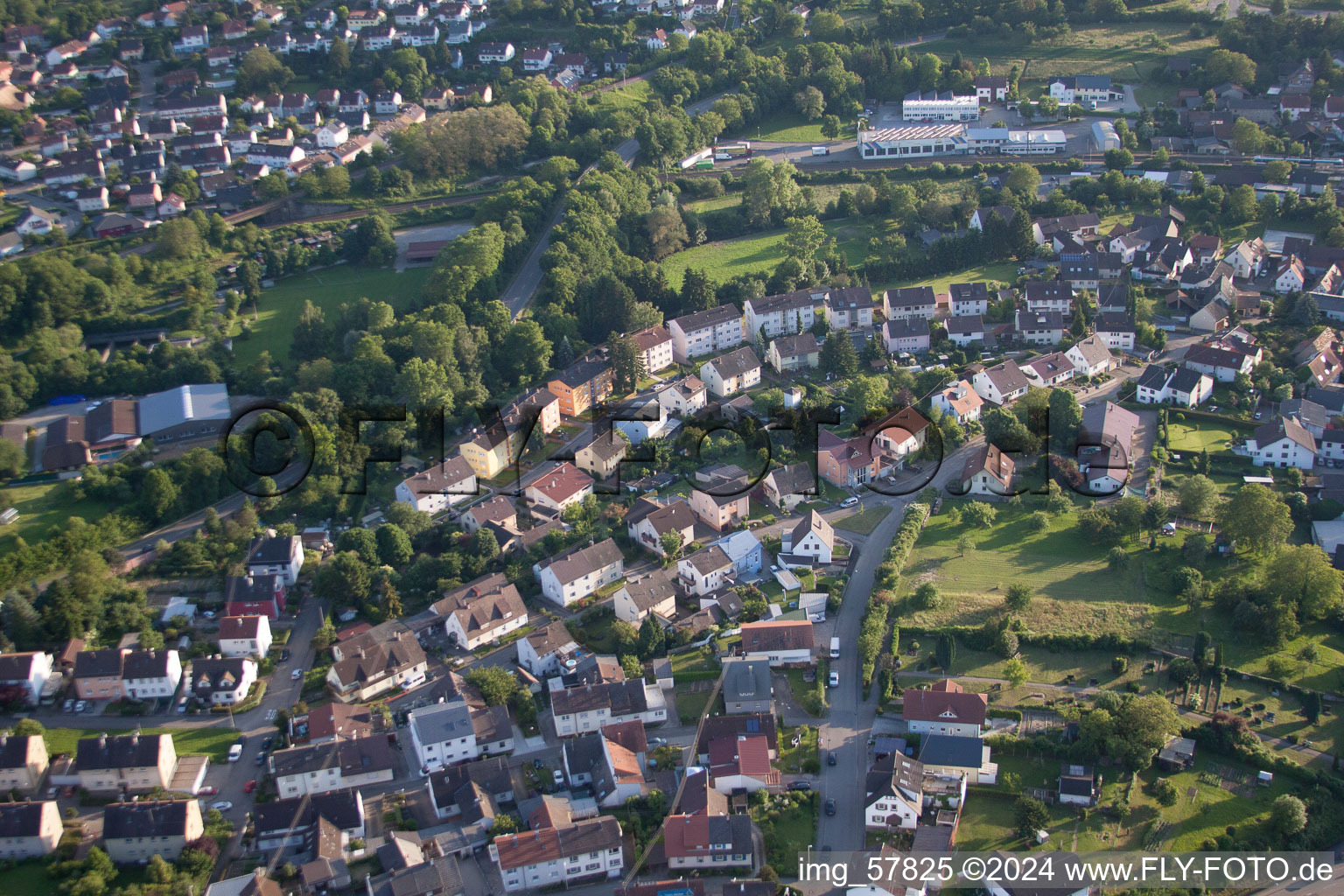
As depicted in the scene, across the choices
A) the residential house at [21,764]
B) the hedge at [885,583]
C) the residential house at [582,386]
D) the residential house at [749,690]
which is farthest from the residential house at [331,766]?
the residential house at [582,386]

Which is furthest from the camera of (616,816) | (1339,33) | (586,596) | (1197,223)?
(1339,33)

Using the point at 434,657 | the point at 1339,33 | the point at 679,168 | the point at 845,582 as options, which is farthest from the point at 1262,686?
the point at 1339,33

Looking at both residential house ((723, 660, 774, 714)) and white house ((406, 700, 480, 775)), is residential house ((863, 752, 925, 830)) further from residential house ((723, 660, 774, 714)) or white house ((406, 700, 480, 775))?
white house ((406, 700, 480, 775))

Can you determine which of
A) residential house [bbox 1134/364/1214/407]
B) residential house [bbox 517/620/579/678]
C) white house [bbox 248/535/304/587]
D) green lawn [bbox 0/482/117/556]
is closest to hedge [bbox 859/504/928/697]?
residential house [bbox 517/620/579/678]

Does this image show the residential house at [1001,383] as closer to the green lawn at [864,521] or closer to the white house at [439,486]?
the green lawn at [864,521]

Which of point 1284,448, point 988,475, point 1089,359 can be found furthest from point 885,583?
point 1089,359

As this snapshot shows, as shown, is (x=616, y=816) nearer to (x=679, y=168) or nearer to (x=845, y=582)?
(x=845, y=582)
